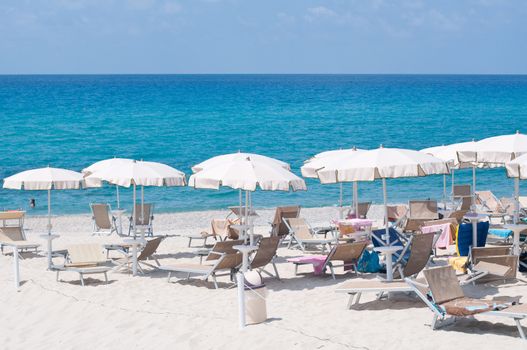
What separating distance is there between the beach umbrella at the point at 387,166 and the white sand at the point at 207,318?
55.5 inches

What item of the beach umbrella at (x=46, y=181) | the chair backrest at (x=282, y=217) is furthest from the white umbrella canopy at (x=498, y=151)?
the beach umbrella at (x=46, y=181)

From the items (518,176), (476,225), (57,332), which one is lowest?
(57,332)

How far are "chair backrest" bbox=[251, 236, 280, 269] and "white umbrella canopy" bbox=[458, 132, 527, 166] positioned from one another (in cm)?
348

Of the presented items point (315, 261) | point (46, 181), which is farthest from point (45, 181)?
point (315, 261)

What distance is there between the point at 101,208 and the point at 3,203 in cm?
1019

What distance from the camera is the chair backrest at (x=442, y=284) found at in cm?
805

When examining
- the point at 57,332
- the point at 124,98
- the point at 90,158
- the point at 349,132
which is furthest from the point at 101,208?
the point at 124,98

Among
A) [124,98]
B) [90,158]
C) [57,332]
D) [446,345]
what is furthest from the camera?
[124,98]

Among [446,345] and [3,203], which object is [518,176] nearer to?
[446,345]

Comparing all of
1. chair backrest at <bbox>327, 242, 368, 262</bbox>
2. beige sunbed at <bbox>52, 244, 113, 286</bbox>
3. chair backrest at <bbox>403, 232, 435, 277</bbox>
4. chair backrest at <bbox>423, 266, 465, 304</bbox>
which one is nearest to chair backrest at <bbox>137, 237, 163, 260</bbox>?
beige sunbed at <bbox>52, 244, 113, 286</bbox>

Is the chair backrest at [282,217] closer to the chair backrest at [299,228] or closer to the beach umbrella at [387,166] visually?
the chair backrest at [299,228]

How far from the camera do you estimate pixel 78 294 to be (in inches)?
408

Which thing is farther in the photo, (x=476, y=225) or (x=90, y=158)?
(x=90, y=158)

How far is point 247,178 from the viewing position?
33.7 ft
